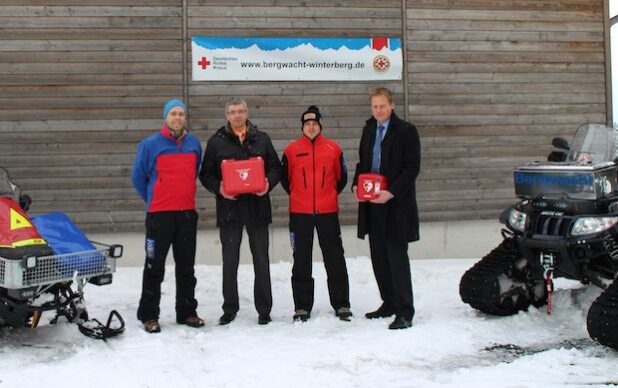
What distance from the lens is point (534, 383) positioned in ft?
11.9

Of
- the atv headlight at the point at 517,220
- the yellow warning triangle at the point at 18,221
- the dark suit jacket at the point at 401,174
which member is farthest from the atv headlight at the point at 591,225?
the yellow warning triangle at the point at 18,221

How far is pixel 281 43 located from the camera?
25.1 feet

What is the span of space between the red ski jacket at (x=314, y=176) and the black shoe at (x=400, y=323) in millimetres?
1007

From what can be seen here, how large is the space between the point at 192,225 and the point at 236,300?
0.72 metres

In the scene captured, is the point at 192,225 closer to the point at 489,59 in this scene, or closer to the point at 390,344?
the point at 390,344

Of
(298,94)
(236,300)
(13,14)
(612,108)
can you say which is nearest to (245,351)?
(236,300)

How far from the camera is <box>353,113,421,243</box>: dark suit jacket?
16.0 feet

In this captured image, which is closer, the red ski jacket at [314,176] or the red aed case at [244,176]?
the red aed case at [244,176]

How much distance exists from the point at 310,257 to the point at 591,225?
2.13m

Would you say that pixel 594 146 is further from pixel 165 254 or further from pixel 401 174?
pixel 165 254

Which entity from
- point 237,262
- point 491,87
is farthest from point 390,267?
point 491,87

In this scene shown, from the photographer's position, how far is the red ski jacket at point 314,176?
17.1ft

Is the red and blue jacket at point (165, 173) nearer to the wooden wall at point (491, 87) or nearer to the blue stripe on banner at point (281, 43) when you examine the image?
the blue stripe on banner at point (281, 43)

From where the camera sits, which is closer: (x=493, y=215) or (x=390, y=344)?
(x=390, y=344)
